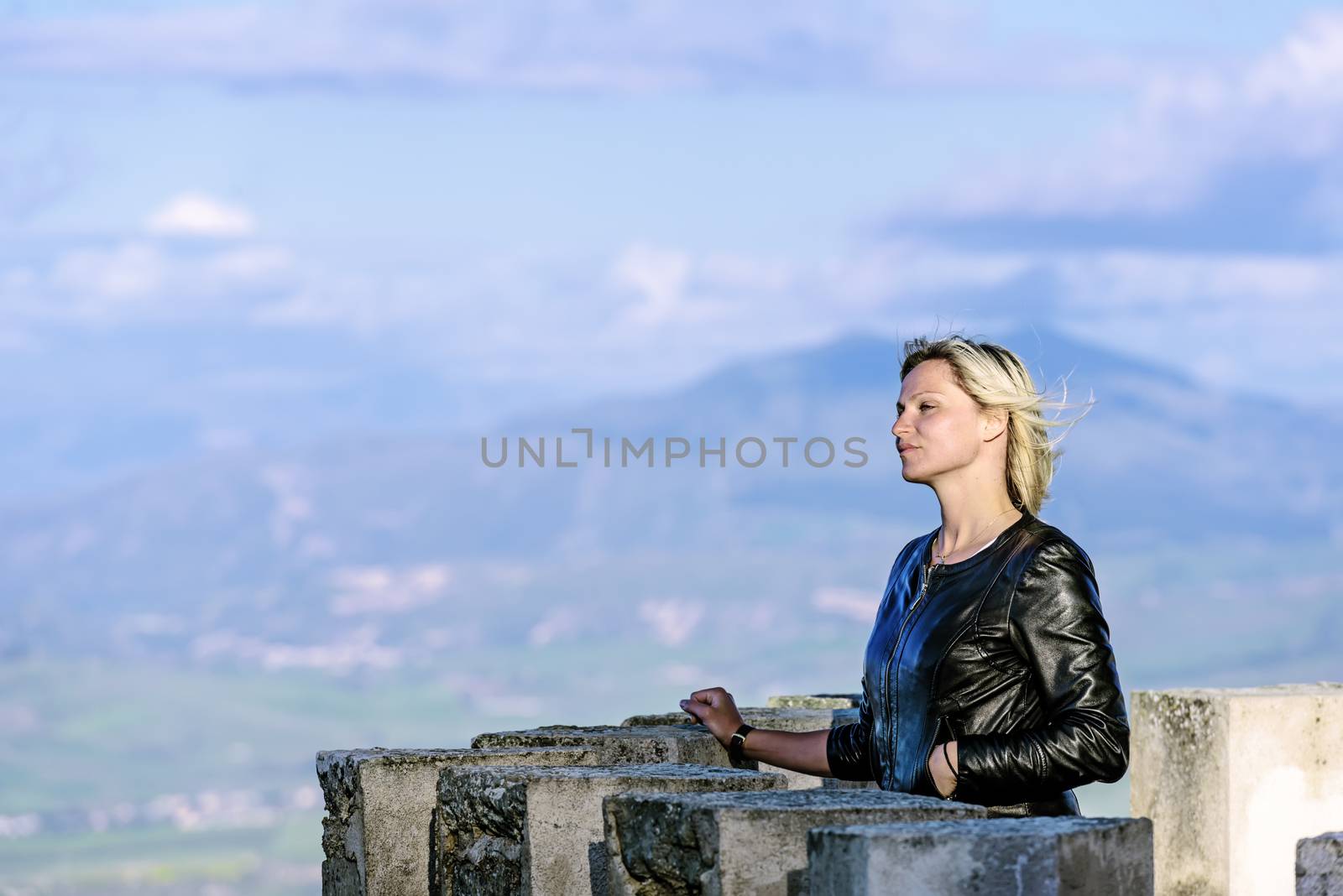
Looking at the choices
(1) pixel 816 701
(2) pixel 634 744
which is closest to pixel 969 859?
(2) pixel 634 744

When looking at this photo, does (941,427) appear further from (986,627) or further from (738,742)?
(738,742)

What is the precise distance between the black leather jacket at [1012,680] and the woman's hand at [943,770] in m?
0.02

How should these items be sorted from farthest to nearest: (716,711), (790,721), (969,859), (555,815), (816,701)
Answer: (816,701)
(790,721)
(716,711)
(555,815)
(969,859)

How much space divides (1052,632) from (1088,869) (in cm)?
91

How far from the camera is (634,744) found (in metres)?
5.53

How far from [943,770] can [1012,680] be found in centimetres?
27

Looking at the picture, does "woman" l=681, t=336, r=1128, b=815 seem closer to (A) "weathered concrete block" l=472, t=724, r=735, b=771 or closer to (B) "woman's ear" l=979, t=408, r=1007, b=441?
(B) "woman's ear" l=979, t=408, r=1007, b=441

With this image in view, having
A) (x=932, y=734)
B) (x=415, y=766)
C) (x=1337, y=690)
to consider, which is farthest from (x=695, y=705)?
(x=1337, y=690)

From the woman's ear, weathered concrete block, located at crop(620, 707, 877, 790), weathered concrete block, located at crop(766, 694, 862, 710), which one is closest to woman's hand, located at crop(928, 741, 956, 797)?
the woman's ear

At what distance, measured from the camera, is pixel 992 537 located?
4234mm

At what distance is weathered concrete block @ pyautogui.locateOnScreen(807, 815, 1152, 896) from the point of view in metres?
3.04

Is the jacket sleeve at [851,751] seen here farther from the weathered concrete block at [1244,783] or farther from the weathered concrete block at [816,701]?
the weathered concrete block at [816,701]

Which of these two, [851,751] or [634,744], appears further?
[634,744]

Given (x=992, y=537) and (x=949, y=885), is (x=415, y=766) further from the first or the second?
(x=949, y=885)
